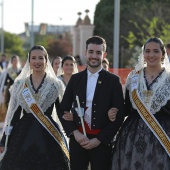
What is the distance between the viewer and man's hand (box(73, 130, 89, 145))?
5133mm

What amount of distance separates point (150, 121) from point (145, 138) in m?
0.16

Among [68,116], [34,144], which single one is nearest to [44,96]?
[34,144]

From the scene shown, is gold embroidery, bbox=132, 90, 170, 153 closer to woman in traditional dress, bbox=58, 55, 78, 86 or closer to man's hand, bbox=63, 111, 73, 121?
man's hand, bbox=63, 111, 73, 121

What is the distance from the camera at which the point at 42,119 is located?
5949 mm

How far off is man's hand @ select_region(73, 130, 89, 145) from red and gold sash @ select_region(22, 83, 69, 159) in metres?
0.82

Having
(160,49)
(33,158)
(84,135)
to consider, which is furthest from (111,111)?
(33,158)

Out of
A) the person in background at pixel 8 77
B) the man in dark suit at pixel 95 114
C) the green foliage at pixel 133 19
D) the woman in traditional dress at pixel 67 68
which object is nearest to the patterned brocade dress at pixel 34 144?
the man in dark suit at pixel 95 114

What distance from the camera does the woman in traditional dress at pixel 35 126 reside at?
19.1 feet

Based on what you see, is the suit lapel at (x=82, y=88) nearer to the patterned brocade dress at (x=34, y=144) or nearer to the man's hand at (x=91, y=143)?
the man's hand at (x=91, y=143)

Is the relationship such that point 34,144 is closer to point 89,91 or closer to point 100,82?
point 89,91

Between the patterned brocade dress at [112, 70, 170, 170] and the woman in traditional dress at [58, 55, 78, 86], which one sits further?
the woman in traditional dress at [58, 55, 78, 86]

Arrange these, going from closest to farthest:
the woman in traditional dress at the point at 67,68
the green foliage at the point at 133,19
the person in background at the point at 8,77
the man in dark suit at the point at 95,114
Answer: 1. the man in dark suit at the point at 95,114
2. the woman in traditional dress at the point at 67,68
3. the person in background at the point at 8,77
4. the green foliage at the point at 133,19

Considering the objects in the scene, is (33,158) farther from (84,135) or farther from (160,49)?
(160,49)

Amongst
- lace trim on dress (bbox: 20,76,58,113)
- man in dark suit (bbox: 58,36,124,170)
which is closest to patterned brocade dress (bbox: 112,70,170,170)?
man in dark suit (bbox: 58,36,124,170)
